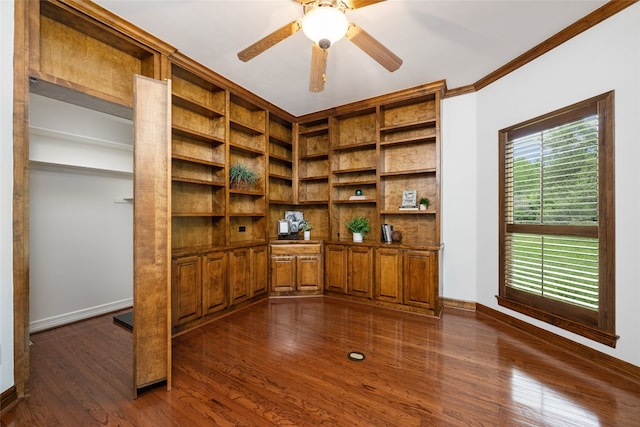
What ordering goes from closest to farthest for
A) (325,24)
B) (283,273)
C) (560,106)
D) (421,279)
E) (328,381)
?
(325,24)
(328,381)
(560,106)
(421,279)
(283,273)

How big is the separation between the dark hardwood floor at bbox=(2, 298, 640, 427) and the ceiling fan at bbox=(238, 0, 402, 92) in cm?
238

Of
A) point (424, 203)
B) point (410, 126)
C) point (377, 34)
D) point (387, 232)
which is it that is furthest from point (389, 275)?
point (377, 34)

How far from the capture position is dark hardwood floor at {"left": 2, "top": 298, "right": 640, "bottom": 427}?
1.66m

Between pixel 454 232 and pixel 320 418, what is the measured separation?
2856 millimetres

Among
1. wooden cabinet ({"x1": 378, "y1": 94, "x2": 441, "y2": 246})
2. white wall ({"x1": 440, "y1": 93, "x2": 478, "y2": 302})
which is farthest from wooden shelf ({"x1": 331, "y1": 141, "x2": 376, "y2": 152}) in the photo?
white wall ({"x1": 440, "y1": 93, "x2": 478, "y2": 302})

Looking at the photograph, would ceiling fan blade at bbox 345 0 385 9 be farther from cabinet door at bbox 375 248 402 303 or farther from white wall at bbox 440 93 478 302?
cabinet door at bbox 375 248 402 303

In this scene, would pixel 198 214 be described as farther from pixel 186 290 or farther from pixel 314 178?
pixel 314 178

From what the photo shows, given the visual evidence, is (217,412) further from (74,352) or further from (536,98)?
(536,98)

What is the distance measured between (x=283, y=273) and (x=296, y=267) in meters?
0.21

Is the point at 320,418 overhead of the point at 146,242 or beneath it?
beneath

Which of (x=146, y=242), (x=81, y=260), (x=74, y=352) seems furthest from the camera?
(x=81, y=260)

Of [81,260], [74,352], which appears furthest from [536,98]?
[81,260]

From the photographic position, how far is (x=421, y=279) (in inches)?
132

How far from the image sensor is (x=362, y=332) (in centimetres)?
286
